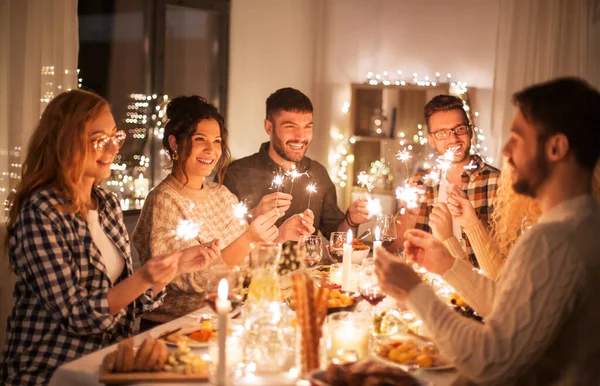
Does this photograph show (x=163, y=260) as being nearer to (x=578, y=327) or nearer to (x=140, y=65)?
(x=578, y=327)

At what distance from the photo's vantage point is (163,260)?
2025 mm

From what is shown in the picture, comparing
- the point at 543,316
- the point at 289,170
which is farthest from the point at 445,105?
the point at 543,316

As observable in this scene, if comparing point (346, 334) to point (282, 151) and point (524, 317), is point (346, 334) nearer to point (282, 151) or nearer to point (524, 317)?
point (524, 317)

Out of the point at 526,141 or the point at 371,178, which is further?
the point at 371,178

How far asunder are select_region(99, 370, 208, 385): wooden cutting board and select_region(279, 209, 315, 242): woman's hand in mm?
1331

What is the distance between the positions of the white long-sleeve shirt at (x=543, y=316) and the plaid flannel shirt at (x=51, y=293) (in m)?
1.08

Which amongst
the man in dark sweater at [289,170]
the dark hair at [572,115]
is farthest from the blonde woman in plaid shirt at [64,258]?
the man in dark sweater at [289,170]

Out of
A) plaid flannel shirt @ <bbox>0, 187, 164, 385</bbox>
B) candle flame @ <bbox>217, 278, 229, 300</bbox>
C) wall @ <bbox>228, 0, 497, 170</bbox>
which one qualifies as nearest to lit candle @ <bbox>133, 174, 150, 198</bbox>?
wall @ <bbox>228, 0, 497, 170</bbox>

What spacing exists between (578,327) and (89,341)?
1.53 m

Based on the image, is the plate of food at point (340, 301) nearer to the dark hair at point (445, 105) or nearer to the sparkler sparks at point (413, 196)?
the sparkler sparks at point (413, 196)

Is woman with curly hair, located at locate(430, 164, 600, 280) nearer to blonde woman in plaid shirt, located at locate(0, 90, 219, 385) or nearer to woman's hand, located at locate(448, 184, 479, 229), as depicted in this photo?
woman's hand, located at locate(448, 184, 479, 229)

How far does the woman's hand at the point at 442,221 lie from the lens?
2496mm

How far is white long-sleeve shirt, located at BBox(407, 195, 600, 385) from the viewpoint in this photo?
155 cm

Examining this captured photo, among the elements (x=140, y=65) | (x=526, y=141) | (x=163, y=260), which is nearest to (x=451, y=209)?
(x=526, y=141)
